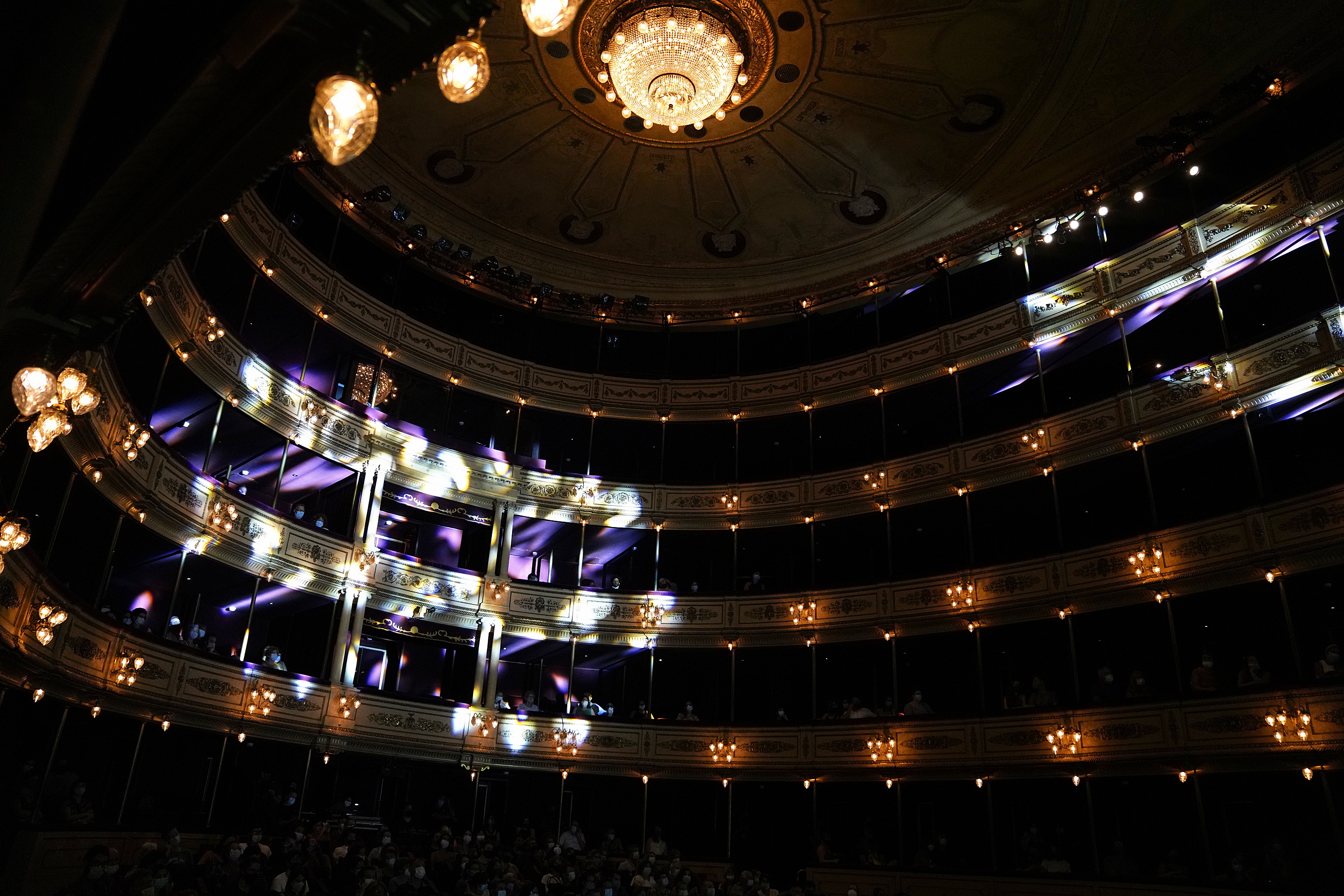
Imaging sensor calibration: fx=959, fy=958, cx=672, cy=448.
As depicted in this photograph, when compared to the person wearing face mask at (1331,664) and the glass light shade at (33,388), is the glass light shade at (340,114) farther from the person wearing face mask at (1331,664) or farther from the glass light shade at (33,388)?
the person wearing face mask at (1331,664)

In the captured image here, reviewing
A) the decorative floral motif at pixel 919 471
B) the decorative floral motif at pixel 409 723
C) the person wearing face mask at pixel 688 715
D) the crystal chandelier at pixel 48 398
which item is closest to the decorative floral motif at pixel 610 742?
the person wearing face mask at pixel 688 715

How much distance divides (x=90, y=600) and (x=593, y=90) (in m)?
14.8

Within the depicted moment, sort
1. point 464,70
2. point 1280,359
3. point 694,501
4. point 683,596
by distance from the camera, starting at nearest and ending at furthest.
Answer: point 464,70 → point 1280,359 → point 683,596 → point 694,501

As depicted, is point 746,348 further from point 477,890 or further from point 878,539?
point 477,890

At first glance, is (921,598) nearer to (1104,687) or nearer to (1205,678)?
(1104,687)

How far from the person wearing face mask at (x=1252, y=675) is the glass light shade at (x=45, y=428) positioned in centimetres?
1654

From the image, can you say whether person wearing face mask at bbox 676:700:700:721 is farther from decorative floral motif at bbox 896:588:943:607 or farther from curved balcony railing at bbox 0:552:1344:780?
decorative floral motif at bbox 896:588:943:607

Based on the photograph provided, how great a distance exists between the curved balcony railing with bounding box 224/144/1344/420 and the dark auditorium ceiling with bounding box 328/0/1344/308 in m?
2.15

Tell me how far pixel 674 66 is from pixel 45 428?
45.1ft

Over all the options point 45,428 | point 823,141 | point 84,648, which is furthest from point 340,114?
point 823,141

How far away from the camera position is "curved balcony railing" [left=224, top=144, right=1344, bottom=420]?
17.8 metres

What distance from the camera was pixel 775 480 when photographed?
2358 centimetres

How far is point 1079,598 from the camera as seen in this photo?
60.1 feet

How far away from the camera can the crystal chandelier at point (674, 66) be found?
18062 mm
